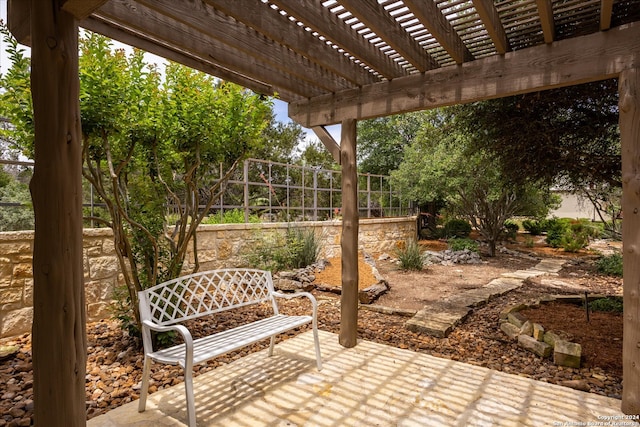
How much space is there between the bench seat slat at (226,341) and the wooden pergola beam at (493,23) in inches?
94.2

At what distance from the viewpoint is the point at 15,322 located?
129 inches

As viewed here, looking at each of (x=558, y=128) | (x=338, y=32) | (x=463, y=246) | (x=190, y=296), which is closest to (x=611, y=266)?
(x=463, y=246)

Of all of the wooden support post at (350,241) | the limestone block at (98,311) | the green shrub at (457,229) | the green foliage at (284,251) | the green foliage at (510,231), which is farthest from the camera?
the green shrub at (457,229)

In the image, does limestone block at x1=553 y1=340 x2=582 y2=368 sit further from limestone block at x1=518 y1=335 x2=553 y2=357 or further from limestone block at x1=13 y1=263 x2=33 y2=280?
limestone block at x1=13 y1=263 x2=33 y2=280

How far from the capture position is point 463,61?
8.84 ft

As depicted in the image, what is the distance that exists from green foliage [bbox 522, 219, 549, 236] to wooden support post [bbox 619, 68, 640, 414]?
1422 cm

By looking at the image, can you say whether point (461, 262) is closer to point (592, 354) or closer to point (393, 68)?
point (592, 354)

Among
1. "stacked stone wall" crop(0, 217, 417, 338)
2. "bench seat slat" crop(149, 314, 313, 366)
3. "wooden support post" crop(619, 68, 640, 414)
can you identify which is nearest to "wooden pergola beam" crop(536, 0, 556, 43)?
"wooden support post" crop(619, 68, 640, 414)

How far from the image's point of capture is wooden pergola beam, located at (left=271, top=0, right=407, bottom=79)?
2.04 m

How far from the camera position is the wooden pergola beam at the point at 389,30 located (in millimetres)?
2062

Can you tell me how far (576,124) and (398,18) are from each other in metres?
2.61

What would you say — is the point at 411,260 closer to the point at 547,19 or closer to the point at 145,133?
the point at 547,19

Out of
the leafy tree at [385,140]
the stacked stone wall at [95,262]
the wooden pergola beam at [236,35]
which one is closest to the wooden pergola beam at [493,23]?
the wooden pergola beam at [236,35]

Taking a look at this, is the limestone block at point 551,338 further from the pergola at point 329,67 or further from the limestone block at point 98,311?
the limestone block at point 98,311
